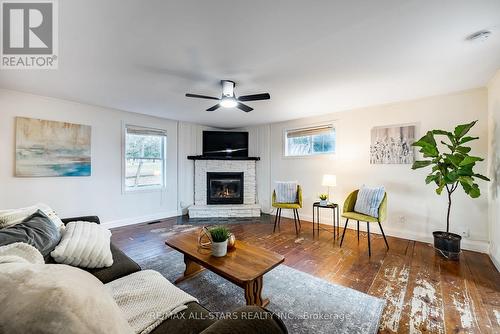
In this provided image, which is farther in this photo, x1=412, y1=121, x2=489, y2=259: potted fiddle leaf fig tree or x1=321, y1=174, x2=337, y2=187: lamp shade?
x1=321, y1=174, x2=337, y2=187: lamp shade

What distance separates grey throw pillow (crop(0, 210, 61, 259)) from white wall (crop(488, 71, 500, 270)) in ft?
14.3

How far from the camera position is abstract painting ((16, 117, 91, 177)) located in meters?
3.10

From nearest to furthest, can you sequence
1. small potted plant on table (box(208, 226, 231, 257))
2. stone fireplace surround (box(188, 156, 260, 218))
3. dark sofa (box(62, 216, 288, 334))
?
dark sofa (box(62, 216, 288, 334)) → small potted plant on table (box(208, 226, 231, 257)) → stone fireplace surround (box(188, 156, 260, 218))

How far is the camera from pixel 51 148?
10.9 feet

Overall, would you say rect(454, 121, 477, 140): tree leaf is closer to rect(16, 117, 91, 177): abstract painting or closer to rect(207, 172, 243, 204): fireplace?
rect(207, 172, 243, 204): fireplace

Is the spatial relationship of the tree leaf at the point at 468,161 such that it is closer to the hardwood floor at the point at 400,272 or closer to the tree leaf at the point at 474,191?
the tree leaf at the point at 474,191

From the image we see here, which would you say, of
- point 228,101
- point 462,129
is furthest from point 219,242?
point 462,129

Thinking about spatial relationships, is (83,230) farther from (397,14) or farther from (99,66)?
(397,14)

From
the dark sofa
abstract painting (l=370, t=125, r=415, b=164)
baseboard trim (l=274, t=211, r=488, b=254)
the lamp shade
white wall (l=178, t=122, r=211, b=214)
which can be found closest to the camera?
the dark sofa

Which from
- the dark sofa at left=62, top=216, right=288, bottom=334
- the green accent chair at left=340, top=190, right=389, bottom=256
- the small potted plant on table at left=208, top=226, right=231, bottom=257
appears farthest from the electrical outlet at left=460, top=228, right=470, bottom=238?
the dark sofa at left=62, top=216, right=288, bottom=334

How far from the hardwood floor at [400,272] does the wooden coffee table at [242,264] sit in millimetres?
858

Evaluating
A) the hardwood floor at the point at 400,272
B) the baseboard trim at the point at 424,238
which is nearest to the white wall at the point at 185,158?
the hardwood floor at the point at 400,272

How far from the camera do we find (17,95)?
3076 millimetres

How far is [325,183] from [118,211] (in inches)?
158
